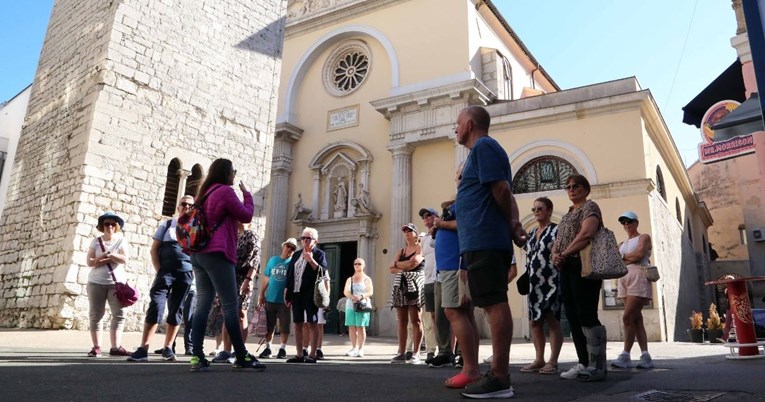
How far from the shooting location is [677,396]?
311cm

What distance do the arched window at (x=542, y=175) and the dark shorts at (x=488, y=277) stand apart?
11764 millimetres

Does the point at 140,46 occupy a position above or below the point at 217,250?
above

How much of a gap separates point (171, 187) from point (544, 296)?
941 centimetres

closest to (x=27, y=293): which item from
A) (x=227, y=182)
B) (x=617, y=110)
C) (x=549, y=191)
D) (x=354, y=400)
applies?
(x=227, y=182)

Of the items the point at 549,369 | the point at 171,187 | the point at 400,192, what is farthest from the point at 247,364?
the point at 400,192

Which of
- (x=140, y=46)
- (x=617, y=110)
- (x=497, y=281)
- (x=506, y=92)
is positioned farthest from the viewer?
(x=506, y=92)

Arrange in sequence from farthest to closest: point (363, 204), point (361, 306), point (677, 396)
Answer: point (363, 204) < point (361, 306) < point (677, 396)

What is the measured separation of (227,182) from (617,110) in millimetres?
12329

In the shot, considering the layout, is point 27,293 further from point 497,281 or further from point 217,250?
point 497,281

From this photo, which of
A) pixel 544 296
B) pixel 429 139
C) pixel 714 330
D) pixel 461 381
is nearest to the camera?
pixel 461 381

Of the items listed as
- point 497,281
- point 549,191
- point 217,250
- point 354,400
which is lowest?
point 354,400

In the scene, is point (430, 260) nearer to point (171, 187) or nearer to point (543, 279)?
point (543, 279)

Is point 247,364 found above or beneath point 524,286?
beneath

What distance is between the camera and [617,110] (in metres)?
14.0
